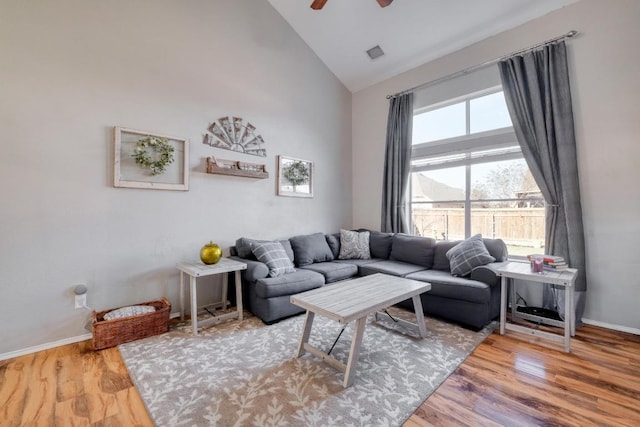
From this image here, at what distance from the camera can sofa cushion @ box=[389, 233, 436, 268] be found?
3630mm

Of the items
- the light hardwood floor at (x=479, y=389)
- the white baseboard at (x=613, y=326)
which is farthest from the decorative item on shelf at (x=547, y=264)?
the white baseboard at (x=613, y=326)

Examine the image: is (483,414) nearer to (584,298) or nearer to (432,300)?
(432,300)

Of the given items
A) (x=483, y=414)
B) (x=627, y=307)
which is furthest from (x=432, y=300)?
(x=627, y=307)

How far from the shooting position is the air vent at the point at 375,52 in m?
3.99

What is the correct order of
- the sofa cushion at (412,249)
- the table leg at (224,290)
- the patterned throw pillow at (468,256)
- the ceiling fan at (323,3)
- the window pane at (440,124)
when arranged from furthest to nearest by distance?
the window pane at (440,124)
the sofa cushion at (412,249)
the table leg at (224,290)
the patterned throw pillow at (468,256)
the ceiling fan at (323,3)

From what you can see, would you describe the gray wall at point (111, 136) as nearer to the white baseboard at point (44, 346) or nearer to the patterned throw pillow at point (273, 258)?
the white baseboard at point (44, 346)

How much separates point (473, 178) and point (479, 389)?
2.69 metres

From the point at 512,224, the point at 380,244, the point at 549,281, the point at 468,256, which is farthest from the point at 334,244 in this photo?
the point at 549,281

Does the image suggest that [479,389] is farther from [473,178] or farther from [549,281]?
[473,178]

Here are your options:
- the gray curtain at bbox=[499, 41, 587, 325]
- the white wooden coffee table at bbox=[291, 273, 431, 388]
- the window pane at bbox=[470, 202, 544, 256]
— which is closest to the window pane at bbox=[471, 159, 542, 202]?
the window pane at bbox=[470, 202, 544, 256]

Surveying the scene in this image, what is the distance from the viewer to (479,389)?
179 centimetres

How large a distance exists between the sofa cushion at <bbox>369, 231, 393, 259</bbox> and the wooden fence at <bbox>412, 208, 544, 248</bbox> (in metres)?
0.55

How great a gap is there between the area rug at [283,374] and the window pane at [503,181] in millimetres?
1646

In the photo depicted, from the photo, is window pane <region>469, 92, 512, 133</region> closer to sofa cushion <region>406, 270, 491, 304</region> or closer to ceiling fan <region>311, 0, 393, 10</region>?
ceiling fan <region>311, 0, 393, 10</region>
